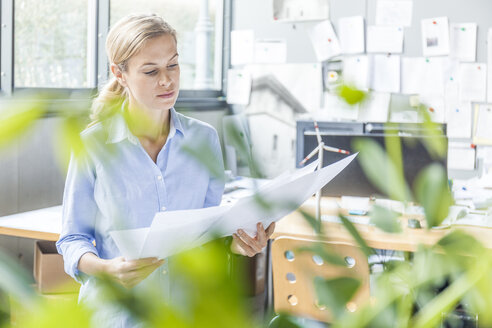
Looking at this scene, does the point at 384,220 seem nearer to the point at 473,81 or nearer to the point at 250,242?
the point at 250,242

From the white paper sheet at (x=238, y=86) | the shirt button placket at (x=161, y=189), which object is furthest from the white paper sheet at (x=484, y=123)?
the shirt button placket at (x=161, y=189)

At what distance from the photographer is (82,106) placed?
1.08ft

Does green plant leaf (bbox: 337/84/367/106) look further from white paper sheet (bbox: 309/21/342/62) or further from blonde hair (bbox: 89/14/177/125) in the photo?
white paper sheet (bbox: 309/21/342/62)

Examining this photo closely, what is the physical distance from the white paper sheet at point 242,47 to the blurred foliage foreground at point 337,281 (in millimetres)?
4363

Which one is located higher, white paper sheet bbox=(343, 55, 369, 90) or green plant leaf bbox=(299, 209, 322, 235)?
white paper sheet bbox=(343, 55, 369, 90)

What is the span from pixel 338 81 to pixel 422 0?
407 cm

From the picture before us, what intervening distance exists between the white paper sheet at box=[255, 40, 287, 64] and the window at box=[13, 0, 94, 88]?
1.45 m

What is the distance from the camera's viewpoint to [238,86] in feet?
15.6

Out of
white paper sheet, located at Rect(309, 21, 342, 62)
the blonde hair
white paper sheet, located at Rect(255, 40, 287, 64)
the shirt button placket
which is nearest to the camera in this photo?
the blonde hair

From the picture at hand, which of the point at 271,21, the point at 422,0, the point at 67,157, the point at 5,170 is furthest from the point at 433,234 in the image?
the point at 271,21

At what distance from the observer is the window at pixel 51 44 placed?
3.23 metres

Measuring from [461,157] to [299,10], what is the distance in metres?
1.55

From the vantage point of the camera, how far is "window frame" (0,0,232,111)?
10.1ft

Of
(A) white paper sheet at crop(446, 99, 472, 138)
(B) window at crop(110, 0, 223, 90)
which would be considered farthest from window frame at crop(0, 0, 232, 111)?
(A) white paper sheet at crop(446, 99, 472, 138)
